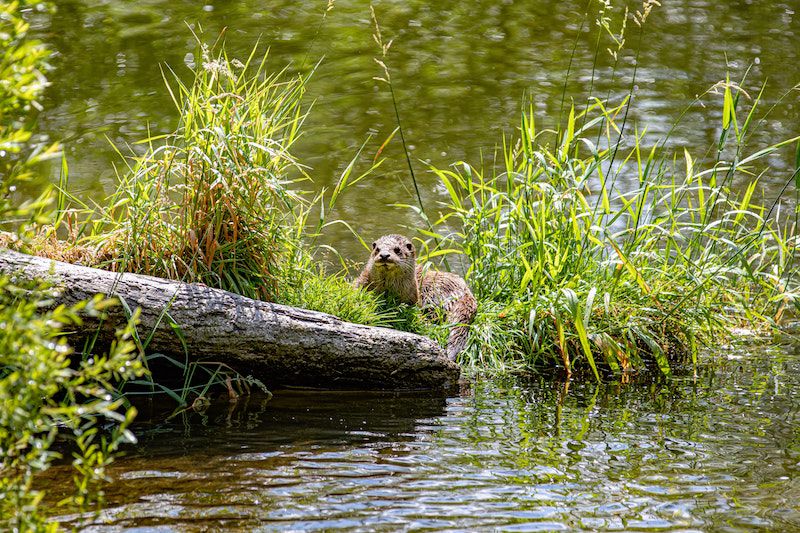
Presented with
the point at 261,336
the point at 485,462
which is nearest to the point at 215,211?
the point at 261,336

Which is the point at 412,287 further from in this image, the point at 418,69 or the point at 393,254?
the point at 418,69

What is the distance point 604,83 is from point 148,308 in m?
8.32

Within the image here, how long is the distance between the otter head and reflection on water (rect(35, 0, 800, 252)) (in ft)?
6.95

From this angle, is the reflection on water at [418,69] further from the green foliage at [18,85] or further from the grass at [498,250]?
the green foliage at [18,85]

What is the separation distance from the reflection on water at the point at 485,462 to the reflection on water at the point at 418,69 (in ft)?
11.5

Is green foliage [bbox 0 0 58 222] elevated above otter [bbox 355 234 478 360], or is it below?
above

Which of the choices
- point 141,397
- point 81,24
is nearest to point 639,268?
point 141,397

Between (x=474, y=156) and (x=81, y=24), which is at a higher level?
(x=81, y=24)

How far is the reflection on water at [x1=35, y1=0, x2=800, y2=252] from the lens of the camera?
1057 centimetres

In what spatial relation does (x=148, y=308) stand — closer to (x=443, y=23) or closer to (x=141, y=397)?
(x=141, y=397)

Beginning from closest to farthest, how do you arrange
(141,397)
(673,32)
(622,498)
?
1. (622,498)
2. (141,397)
3. (673,32)

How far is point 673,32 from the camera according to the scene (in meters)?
14.0

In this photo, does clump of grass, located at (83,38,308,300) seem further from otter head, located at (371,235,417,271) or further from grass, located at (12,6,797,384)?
otter head, located at (371,235,417,271)

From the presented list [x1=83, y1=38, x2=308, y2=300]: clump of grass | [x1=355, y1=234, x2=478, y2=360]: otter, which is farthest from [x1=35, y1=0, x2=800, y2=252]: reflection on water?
[x1=83, y1=38, x2=308, y2=300]: clump of grass
